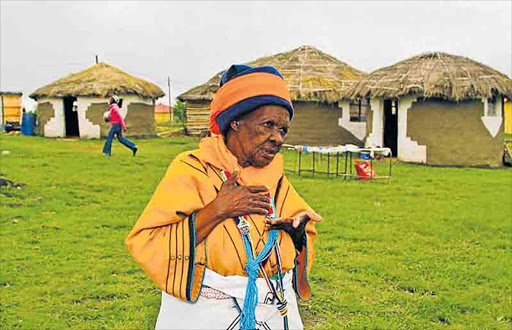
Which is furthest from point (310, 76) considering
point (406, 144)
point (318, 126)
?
point (406, 144)

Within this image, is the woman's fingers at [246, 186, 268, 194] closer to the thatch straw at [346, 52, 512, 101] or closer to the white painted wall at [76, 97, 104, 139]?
the thatch straw at [346, 52, 512, 101]

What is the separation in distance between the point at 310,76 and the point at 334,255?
15.3 metres

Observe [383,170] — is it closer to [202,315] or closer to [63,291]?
[63,291]

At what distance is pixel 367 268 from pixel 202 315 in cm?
416

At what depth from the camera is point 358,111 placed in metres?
20.6

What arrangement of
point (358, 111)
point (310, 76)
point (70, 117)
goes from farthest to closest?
1. point (70, 117)
2. point (310, 76)
3. point (358, 111)

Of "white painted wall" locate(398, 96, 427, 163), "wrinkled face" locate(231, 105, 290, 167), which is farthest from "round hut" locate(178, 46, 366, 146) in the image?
"wrinkled face" locate(231, 105, 290, 167)

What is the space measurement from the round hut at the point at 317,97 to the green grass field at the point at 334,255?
8431mm

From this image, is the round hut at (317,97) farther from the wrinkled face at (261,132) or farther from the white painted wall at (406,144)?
the wrinkled face at (261,132)

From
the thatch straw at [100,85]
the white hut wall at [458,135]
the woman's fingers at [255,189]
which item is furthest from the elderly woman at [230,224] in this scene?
the thatch straw at [100,85]

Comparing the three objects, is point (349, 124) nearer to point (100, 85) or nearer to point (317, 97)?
point (317, 97)

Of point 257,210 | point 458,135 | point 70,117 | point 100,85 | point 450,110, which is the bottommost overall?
point 458,135

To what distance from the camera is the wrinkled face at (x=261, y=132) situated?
2.23m

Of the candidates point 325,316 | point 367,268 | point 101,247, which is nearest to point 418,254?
point 367,268
